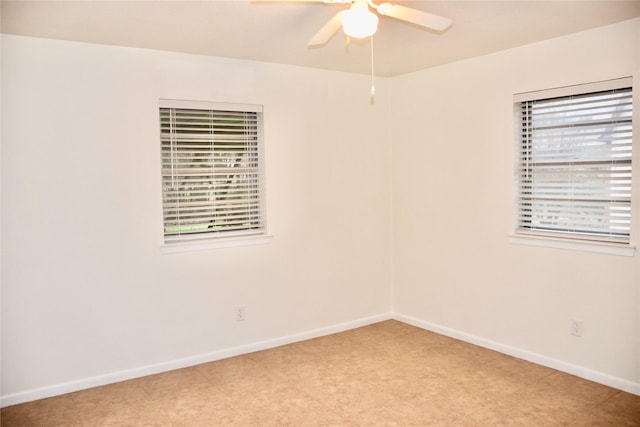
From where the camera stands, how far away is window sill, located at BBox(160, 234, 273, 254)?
385 centimetres

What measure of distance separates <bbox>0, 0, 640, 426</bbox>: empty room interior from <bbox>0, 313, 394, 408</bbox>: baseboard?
0.01m

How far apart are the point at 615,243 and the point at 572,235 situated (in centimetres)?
31

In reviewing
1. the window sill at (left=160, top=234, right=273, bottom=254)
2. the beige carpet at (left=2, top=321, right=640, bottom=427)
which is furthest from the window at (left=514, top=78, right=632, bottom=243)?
the window sill at (left=160, top=234, right=273, bottom=254)

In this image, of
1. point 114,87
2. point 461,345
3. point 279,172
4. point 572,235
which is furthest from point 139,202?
point 572,235

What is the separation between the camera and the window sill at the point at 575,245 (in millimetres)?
3312

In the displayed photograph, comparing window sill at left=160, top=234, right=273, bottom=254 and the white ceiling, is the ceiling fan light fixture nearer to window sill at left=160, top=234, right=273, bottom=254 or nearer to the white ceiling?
the white ceiling

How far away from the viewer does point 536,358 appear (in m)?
3.84

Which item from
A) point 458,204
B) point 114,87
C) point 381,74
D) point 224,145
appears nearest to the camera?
point 114,87

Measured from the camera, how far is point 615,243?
3352 millimetres

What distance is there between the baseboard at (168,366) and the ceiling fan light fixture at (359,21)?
2.79 meters

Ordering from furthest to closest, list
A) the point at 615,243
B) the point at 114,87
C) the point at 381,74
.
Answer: the point at 381,74
the point at 114,87
the point at 615,243

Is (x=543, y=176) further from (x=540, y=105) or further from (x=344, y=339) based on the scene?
(x=344, y=339)

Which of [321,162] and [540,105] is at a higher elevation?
[540,105]

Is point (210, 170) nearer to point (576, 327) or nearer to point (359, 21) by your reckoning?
point (359, 21)
